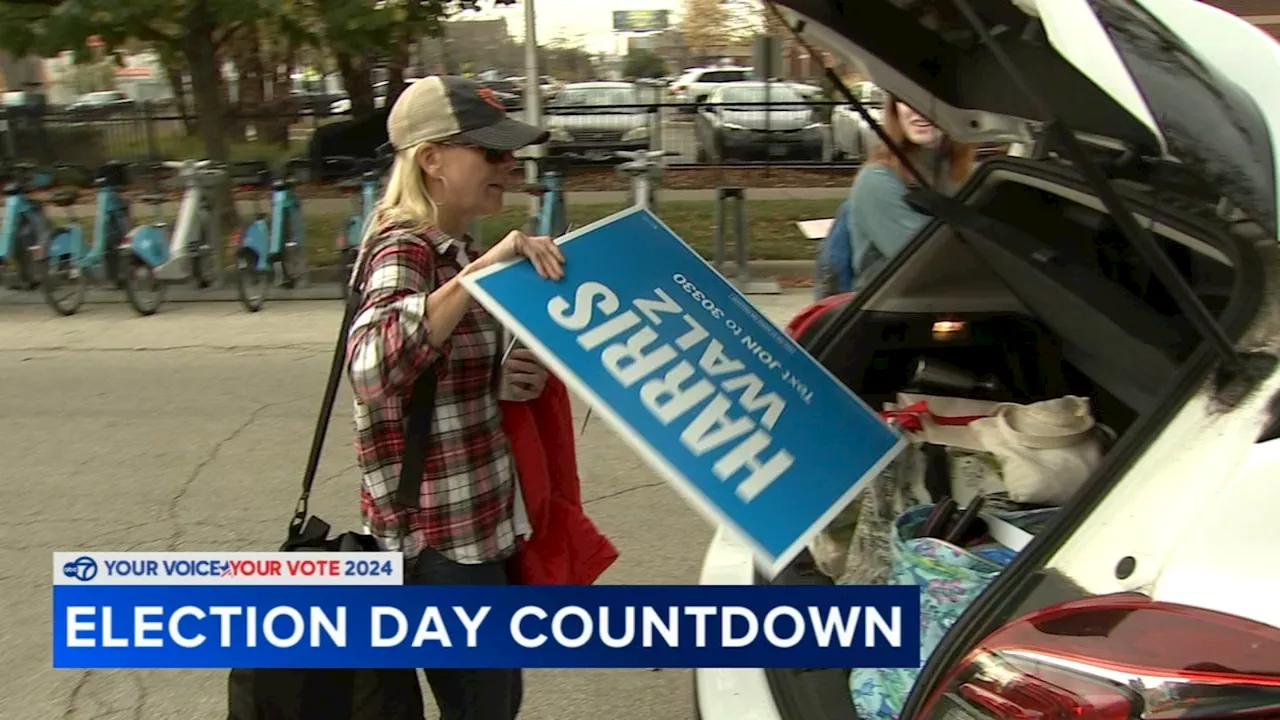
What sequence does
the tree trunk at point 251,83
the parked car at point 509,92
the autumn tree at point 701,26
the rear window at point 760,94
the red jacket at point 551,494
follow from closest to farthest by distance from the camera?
1. the red jacket at point 551,494
2. the tree trunk at point 251,83
3. the parked car at point 509,92
4. the rear window at point 760,94
5. the autumn tree at point 701,26

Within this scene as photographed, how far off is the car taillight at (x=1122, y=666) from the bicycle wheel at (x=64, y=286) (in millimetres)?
9496

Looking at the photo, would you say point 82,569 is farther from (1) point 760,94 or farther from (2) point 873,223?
(1) point 760,94

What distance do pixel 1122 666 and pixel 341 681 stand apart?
136 centimetres

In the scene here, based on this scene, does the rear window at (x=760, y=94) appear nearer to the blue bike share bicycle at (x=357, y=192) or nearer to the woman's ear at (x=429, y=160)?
the blue bike share bicycle at (x=357, y=192)

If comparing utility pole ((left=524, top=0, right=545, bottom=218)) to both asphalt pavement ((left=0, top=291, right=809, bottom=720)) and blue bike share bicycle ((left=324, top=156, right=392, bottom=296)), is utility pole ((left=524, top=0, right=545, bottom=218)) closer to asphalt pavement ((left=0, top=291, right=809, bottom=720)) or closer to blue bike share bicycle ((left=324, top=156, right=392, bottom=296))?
blue bike share bicycle ((left=324, top=156, right=392, bottom=296))

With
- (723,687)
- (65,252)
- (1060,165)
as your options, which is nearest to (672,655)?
(723,687)

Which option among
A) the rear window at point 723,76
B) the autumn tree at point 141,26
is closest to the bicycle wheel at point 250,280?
the autumn tree at point 141,26

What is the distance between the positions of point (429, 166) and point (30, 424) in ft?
16.9

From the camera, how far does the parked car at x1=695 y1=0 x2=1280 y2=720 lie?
125cm

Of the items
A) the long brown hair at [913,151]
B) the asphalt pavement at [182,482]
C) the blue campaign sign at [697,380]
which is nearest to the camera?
the blue campaign sign at [697,380]

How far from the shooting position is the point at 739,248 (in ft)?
33.4

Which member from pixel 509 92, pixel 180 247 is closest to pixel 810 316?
pixel 180 247

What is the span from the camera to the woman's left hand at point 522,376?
2211mm

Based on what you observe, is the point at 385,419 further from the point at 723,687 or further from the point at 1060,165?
the point at 1060,165
